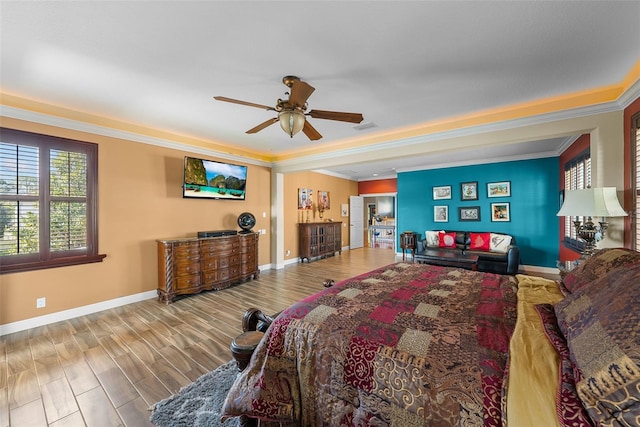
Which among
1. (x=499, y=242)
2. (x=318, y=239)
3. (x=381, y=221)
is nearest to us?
(x=499, y=242)

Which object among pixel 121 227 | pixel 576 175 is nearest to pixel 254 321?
pixel 121 227

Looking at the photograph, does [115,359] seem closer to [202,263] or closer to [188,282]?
[188,282]

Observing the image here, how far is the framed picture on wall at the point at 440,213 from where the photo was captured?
6812 mm

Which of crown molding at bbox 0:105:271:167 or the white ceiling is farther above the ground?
the white ceiling

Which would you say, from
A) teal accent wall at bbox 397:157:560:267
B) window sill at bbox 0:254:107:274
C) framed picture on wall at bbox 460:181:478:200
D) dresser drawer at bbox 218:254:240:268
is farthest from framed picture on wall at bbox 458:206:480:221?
window sill at bbox 0:254:107:274

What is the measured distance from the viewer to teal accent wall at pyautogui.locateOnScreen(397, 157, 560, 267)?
550cm

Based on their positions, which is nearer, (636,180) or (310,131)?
(636,180)

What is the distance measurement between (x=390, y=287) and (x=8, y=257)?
430 cm

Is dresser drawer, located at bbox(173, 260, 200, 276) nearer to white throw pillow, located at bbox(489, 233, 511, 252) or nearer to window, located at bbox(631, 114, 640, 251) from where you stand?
window, located at bbox(631, 114, 640, 251)

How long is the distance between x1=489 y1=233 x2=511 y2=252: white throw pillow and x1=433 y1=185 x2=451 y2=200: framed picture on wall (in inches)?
58.4

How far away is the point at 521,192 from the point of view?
5820 millimetres

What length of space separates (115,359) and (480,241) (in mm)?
6797

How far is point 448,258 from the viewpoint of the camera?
5.15 m

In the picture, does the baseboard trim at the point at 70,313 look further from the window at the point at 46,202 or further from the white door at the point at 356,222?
the white door at the point at 356,222
